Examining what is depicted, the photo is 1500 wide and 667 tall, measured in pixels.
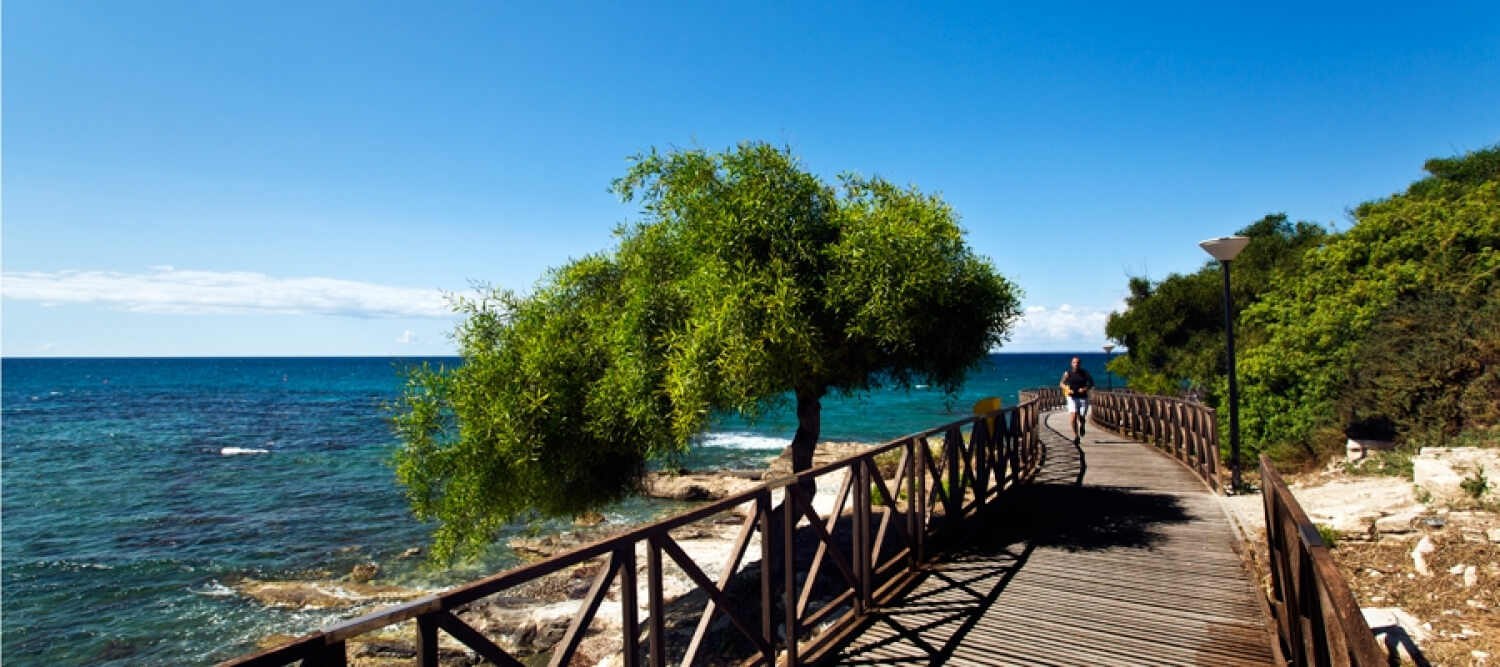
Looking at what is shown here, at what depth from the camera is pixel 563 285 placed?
10.7m

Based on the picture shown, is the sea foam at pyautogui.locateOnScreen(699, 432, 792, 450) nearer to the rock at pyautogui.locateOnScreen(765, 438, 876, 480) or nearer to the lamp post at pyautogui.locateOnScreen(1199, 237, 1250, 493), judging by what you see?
the rock at pyautogui.locateOnScreen(765, 438, 876, 480)

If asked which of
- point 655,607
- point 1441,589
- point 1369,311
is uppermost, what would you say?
point 1369,311

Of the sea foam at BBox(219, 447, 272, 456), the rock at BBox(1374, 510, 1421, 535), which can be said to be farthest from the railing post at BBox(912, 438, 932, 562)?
the sea foam at BBox(219, 447, 272, 456)

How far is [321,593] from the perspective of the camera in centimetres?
1403

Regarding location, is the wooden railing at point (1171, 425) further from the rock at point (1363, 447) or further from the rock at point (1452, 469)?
the rock at point (1363, 447)

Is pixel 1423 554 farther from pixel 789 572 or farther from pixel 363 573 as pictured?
pixel 363 573

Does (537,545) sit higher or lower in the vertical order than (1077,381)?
lower

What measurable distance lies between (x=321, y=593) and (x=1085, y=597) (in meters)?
14.0

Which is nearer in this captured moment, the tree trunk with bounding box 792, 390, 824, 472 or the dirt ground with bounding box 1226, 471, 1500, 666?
the dirt ground with bounding box 1226, 471, 1500, 666

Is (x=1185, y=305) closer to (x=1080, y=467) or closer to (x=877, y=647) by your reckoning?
(x=1080, y=467)

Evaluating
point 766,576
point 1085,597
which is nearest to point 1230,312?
point 1085,597

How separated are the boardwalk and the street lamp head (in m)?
3.52

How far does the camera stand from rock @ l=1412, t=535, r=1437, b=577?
632 cm

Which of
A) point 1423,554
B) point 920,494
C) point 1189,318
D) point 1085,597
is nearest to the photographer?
point 1085,597
